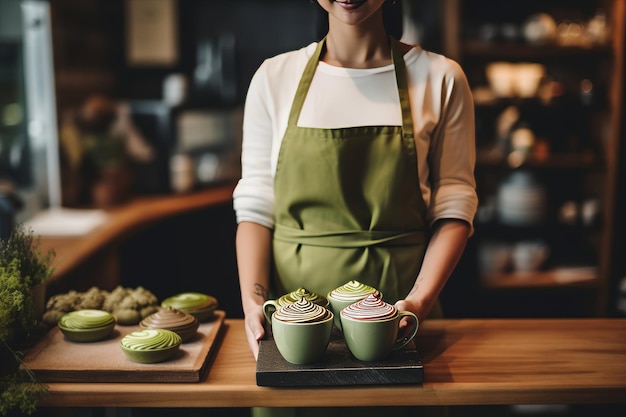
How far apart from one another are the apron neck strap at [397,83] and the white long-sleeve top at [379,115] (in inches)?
0.5

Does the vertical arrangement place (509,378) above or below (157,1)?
below

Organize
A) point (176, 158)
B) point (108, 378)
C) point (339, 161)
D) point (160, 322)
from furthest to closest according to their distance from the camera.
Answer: point (176, 158) < point (339, 161) < point (160, 322) < point (108, 378)

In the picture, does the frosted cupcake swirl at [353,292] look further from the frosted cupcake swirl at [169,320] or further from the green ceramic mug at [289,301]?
the frosted cupcake swirl at [169,320]

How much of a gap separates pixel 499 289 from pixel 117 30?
9.03 ft

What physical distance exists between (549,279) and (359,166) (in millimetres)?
3015

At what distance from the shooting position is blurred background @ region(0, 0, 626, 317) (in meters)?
3.73

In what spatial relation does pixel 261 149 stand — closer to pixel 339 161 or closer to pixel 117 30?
pixel 339 161

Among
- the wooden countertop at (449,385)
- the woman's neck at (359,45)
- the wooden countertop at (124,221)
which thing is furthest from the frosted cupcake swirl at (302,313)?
the wooden countertop at (124,221)

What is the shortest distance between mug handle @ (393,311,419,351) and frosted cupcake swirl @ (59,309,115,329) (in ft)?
1.88

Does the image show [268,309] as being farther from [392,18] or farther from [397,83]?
[392,18]

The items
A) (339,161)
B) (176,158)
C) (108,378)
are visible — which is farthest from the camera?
(176,158)

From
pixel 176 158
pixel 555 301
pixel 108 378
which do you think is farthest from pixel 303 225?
pixel 555 301

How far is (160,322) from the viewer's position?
59.4 inches

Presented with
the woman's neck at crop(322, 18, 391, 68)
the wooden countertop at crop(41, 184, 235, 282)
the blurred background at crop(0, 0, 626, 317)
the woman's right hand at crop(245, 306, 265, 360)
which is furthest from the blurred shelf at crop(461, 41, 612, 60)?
the woman's right hand at crop(245, 306, 265, 360)
